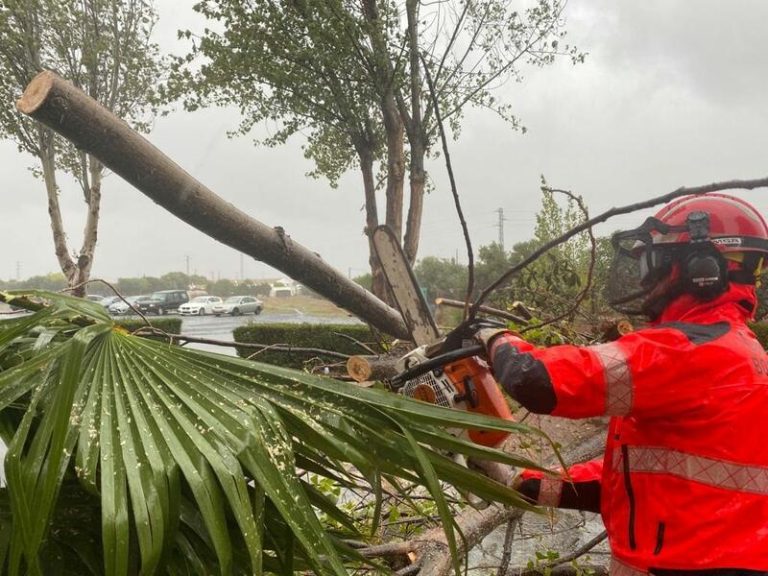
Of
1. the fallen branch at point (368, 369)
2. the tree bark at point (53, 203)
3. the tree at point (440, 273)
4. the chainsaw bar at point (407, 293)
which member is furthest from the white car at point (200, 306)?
the fallen branch at point (368, 369)

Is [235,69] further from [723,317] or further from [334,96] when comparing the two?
[723,317]

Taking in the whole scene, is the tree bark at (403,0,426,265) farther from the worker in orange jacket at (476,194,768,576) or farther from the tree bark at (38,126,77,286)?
the worker in orange jacket at (476,194,768,576)

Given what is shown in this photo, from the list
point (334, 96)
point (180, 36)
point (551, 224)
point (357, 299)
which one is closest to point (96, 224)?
point (180, 36)

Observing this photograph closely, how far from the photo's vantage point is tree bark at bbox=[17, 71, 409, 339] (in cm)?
125

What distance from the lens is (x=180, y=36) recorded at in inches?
414

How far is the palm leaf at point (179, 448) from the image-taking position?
0.98 meters

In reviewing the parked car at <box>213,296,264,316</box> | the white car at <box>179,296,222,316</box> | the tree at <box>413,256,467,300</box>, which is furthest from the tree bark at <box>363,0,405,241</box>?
the parked car at <box>213,296,264,316</box>

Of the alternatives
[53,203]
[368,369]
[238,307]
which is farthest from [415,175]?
[238,307]

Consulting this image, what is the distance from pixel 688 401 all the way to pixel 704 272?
1.12 ft

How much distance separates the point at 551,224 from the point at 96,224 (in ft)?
28.3

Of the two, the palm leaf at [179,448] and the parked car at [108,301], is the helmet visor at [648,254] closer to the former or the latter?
the palm leaf at [179,448]

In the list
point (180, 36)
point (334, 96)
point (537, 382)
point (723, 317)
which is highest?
point (180, 36)

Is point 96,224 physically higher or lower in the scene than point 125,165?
higher

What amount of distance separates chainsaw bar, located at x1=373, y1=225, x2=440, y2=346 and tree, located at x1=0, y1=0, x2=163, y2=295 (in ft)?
33.0
